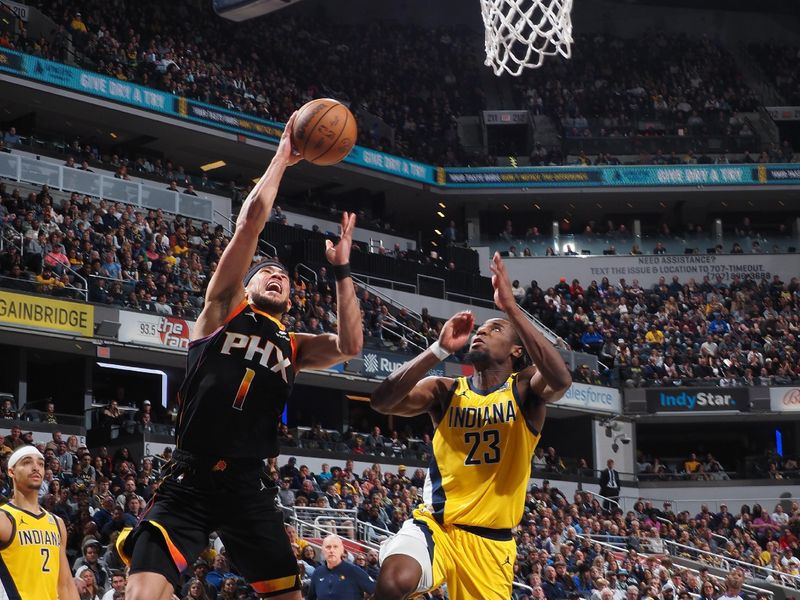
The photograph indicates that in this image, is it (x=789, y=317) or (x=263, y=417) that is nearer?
(x=263, y=417)

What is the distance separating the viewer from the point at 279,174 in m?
6.08

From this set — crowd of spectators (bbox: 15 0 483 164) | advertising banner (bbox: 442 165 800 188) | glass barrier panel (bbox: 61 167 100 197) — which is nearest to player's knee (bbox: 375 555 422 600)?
glass barrier panel (bbox: 61 167 100 197)

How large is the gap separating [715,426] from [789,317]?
4645 mm

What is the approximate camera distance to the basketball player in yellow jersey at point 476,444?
6480 millimetres

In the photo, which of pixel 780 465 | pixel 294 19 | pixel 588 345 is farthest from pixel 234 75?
pixel 780 465

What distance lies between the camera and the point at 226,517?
5754mm

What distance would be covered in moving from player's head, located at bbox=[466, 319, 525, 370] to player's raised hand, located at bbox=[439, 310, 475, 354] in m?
0.50

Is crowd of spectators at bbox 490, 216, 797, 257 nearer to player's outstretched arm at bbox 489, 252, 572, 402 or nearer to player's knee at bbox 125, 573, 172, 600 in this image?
player's outstretched arm at bbox 489, 252, 572, 402

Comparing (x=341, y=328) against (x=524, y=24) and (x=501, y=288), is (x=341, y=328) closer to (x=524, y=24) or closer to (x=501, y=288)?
(x=501, y=288)

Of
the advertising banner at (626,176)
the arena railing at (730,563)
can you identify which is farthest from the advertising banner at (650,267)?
the arena railing at (730,563)

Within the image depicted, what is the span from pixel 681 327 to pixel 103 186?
57.9 ft

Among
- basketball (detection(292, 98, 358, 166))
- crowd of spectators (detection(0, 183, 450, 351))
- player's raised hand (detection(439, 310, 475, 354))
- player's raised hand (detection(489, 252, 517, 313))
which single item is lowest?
player's raised hand (detection(439, 310, 475, 354))

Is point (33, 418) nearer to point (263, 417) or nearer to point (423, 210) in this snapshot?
point (263, 417)

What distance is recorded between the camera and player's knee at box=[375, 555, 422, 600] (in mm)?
6172
